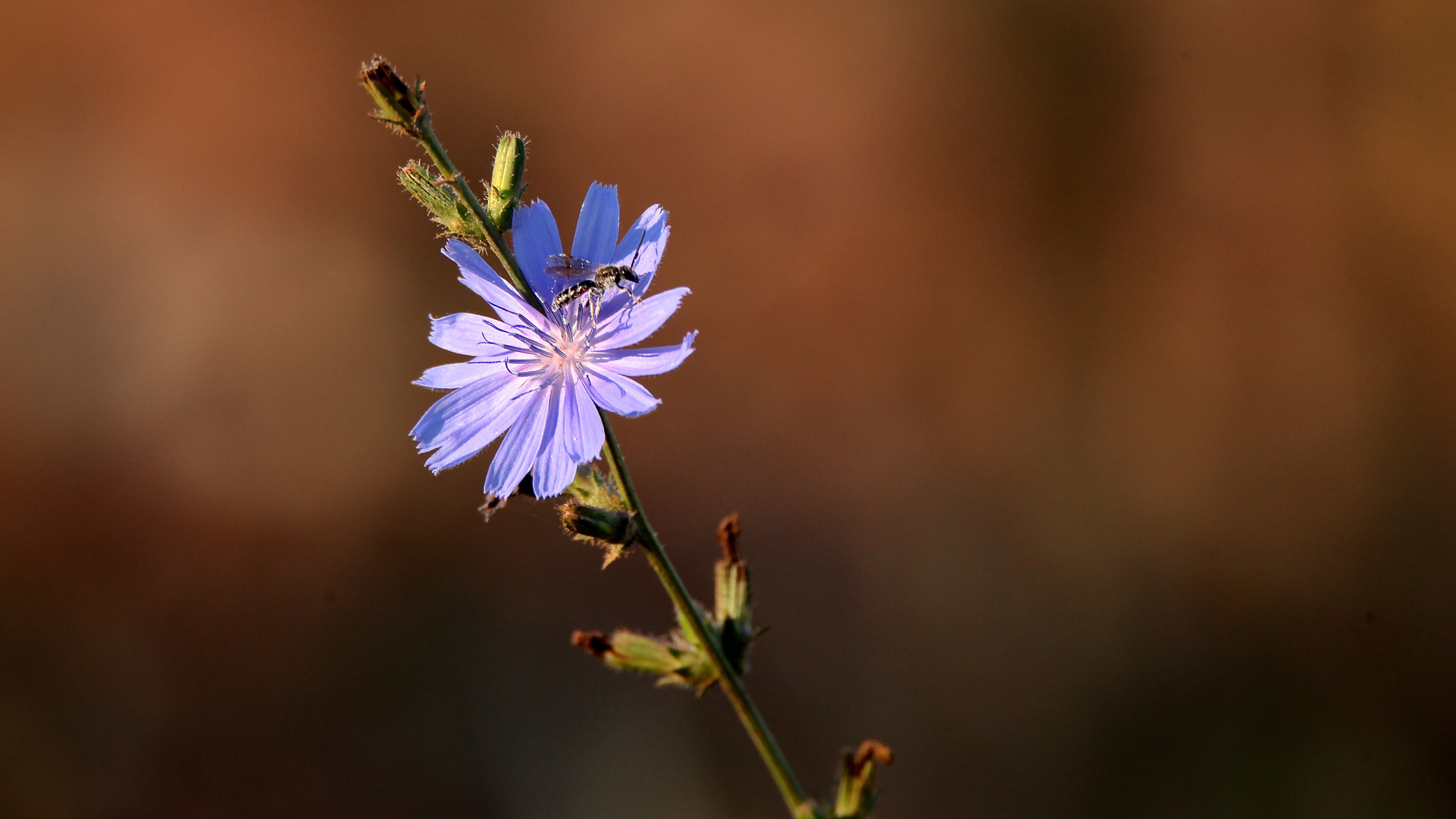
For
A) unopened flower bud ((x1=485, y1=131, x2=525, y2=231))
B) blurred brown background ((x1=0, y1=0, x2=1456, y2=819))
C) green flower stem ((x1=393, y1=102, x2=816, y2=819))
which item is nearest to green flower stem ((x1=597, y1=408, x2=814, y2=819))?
green flower stem ((x1=393, y1=102, x2=816, y2=819))

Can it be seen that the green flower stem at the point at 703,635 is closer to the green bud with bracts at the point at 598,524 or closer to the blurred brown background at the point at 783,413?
the green bud with bracts at the point at 598,524

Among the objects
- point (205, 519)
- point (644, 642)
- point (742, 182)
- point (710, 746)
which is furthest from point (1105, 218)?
point (205, 519)

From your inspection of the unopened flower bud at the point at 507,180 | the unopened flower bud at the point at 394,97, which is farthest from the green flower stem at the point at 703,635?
the unopened flower bud at the point at 394,97

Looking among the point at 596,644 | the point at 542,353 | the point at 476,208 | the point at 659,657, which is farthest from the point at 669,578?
the point at 476,208

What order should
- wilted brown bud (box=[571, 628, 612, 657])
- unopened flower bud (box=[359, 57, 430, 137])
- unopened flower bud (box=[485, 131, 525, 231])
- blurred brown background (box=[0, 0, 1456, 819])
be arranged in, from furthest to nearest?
blurred brown background (box=[0, 0, 1456, 819]) → wilted brown bud (box=[571, 628, 612, 657]) → unopened flower bud (box=[485, 131, 525, 231]) → unopened flower bud (box=[359, 57, 430, 137])

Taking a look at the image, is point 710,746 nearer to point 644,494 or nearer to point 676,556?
point 676,556

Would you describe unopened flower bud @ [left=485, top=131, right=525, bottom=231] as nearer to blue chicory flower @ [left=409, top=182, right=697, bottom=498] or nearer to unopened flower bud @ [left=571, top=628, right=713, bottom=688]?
blue chicory flower @ [left=409, top=182, right=697, bottom=498]

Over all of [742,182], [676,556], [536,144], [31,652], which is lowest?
[676,556]
